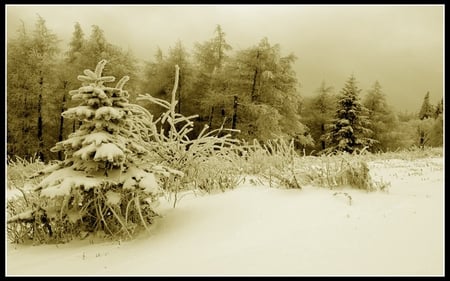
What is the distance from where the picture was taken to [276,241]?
4.35m

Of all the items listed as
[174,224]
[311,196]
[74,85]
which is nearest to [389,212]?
[311,196]

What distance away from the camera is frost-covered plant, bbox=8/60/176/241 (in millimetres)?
5043

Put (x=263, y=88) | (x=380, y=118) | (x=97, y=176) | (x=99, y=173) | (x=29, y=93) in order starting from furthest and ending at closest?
1. (x=380, y=118)
2. (x=263, y=88)
3. (x=29, y=93)
4. (x=99, y=173)
5. (x=97, y=176)

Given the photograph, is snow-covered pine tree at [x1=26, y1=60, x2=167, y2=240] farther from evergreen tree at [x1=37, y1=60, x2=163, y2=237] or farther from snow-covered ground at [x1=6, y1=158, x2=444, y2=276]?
snow-covered ground at [x1=6, y1=158, x2=444, y2=276]

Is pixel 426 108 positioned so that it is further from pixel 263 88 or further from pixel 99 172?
pixel 99 172

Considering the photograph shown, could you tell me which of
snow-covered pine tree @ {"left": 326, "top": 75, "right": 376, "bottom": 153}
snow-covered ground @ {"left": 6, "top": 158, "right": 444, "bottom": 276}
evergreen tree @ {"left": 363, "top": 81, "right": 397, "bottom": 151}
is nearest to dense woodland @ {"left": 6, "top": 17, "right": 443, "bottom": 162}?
snow-covered pine tree @ {"left": 326, "top": 75, "right": 376, "bottom": 153}

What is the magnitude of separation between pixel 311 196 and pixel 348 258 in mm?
1885

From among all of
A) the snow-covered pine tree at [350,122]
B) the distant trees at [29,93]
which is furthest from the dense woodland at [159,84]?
the snow-covered pine tree at [350,122]

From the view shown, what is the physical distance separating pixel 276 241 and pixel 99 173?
8.28 feet

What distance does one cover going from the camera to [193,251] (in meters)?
4.39

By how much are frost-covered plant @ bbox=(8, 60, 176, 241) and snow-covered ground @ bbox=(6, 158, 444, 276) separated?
32 cm

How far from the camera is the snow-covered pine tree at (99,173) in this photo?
5023 millimetres

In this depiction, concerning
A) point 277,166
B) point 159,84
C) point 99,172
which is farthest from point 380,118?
point 99,172

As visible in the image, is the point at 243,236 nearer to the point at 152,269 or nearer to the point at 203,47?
the point at 152,269
